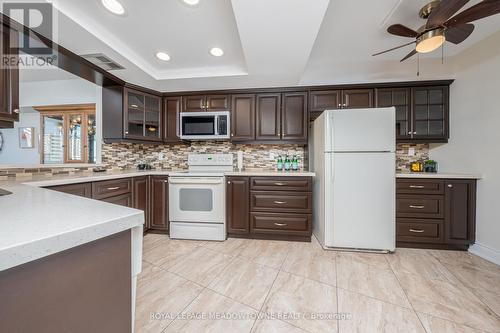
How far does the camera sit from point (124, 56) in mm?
2338

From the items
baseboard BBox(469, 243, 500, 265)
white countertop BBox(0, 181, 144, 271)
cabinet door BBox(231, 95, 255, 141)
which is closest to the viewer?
white countertop BBox(0, 181, 144, 271)

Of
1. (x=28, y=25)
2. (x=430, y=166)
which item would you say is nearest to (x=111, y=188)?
(x=28, y=25)

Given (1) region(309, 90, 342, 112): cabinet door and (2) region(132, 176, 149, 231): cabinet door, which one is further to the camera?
(1) region(309, 90, 342, 112): cabinet door

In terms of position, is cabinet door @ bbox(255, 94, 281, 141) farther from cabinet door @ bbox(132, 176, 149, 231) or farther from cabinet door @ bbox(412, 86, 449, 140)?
cabinet door @ bbox(412, 86, 449, 140)

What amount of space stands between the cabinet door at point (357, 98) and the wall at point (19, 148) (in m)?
5.36

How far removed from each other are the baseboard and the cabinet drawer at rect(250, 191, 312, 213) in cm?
187

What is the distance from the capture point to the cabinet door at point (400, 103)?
9.65ft

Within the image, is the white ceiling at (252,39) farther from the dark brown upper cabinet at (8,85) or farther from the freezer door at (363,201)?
the freezer door at (363,201)

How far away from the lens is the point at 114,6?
173 centimetres

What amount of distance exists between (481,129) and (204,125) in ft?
11.1

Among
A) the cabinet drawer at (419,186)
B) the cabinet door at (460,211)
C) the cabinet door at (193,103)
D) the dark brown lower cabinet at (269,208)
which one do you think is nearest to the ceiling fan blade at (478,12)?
Answer: the cabinet drawer at (419,186)

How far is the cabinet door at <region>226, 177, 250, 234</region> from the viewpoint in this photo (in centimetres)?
291

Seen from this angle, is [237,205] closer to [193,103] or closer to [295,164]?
[295,164]

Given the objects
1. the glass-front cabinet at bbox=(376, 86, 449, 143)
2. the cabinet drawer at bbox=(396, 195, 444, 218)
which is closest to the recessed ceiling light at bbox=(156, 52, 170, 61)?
the glass-front cabinet at bbox=(376, 86, 449, 143)
